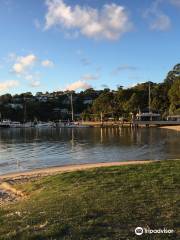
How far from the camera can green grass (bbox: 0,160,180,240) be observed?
994 centimetres

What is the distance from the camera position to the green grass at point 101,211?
994cm

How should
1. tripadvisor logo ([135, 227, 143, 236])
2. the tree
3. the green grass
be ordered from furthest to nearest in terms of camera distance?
the tree < the green grass < tripadvisor logo ([135, 227, 143, 236])

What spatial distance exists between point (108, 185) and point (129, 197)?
3.17m

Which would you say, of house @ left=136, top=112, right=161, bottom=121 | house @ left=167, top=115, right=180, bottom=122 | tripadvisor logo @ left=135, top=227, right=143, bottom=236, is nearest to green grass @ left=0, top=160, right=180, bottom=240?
tripadvisor logo @ left=135, top=227, right=143, bottom=236

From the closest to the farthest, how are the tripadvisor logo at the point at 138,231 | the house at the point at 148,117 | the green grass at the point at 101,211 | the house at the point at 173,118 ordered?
the tripadvisor logo at the point at 138,231 → the green grass at the point at 101,211 → the house at the point at 173,118 → the house at the point at 148,117

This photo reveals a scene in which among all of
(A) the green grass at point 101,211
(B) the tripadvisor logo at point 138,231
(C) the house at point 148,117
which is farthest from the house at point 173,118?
(B) the tripadvisor logo at point 138,231

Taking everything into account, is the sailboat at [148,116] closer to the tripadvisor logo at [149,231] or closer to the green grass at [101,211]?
the green grass at [101,211]

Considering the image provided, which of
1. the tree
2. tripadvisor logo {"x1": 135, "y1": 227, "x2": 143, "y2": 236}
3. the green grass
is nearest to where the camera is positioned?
tripadvisor logo {"x1": 135, "y1": 227, "x2": 143, "y2": 236}

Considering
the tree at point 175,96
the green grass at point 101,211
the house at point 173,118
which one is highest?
the tree at point 175,96

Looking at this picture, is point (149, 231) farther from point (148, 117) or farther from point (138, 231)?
point (148, 117)

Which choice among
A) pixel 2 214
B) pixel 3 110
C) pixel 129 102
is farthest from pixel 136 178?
pixel 3 110

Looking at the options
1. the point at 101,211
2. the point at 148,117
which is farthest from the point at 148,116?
the point at 101,211

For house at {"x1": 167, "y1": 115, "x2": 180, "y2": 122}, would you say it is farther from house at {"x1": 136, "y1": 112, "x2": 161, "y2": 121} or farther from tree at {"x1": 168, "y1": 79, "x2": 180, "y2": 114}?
house at {"x1": 136, "y1": 112, "x2": 161, "y2": 121}

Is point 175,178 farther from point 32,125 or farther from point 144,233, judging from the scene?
point 32,125
